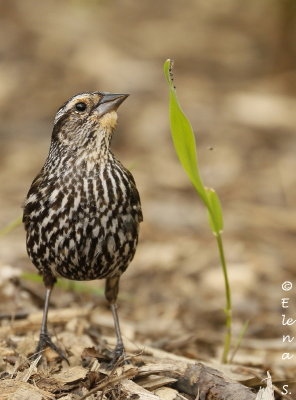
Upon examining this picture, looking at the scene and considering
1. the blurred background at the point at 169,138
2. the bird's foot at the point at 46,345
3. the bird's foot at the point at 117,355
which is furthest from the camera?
the blurred background at the point at 169,138

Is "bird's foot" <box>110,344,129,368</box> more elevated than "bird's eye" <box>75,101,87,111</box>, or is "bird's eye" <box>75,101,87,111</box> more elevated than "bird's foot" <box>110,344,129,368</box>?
"bird's eye" <box>75,101,87,111</box>

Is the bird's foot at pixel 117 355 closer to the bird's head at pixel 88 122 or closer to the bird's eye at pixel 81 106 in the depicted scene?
the bird's head at pixel 88 122

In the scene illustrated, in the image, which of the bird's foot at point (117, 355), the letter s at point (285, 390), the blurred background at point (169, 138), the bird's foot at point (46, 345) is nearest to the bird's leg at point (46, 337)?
the bird's foot at point (46, 345)

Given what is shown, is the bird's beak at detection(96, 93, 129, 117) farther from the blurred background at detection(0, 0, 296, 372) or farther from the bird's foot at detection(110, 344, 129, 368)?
the bird's foot at detection(110, 344, 129, 368)

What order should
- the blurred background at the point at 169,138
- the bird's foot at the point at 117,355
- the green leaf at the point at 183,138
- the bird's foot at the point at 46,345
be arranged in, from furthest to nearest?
1. the blurred background at the point at 169,138
2. the bird's foot at the point at 46,345
3. the bird's foot at the point at 117,355
4. the green leaf at the point at 183,138

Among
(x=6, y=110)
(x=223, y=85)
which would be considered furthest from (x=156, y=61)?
(x=6, y=110)

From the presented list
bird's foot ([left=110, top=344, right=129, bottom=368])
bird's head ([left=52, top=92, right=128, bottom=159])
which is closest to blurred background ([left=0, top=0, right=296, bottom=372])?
bird's head ([left=52, top=92, right=128, bottom=159])

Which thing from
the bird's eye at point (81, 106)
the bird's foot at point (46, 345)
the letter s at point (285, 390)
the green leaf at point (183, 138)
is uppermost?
the bird's eye at point (81, 106)

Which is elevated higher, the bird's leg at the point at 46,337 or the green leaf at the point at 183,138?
the green leaf at the point at 183,138

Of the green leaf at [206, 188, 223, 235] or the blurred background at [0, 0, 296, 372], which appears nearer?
the green leaf at [206, 188, 223, 235]
